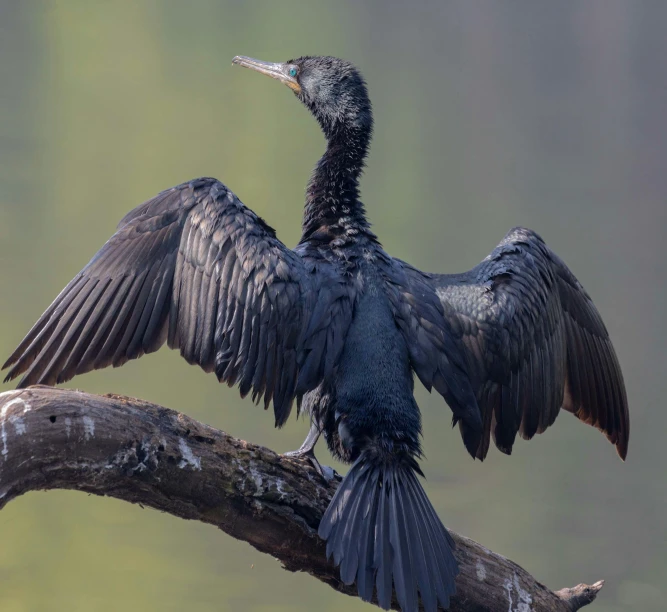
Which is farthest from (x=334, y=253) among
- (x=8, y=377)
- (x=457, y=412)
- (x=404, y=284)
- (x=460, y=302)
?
(x=8, y=377)

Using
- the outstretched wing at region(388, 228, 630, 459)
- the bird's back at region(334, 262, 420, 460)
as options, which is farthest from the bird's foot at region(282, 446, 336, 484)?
the outstretched wing at region(388, 228, 630, 459)

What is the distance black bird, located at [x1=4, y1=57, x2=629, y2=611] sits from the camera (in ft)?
7.58

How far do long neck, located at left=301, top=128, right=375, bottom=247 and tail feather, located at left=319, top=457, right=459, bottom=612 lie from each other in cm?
80

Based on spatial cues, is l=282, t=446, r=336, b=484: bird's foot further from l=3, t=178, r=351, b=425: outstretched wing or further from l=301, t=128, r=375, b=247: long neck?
l=301, t=128, r=375, b=247: long neck

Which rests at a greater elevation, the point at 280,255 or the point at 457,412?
the point at 280,255

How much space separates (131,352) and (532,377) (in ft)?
4.27

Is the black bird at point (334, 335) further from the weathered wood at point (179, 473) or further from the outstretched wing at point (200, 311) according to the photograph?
the weathered wood at point (179, 473)

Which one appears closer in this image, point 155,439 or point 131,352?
point 155,439

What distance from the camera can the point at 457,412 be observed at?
2697mm

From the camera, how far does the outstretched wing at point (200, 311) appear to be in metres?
2.46

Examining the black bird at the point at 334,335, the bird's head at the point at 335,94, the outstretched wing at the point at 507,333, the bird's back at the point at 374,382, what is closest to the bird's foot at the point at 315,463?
the black bird at the point at 334,335

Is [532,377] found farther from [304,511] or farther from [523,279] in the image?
[304,511]

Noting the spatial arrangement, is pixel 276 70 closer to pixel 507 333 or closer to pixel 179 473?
pixel 507 333

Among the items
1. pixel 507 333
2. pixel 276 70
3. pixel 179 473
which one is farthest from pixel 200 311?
pixel 276 70
